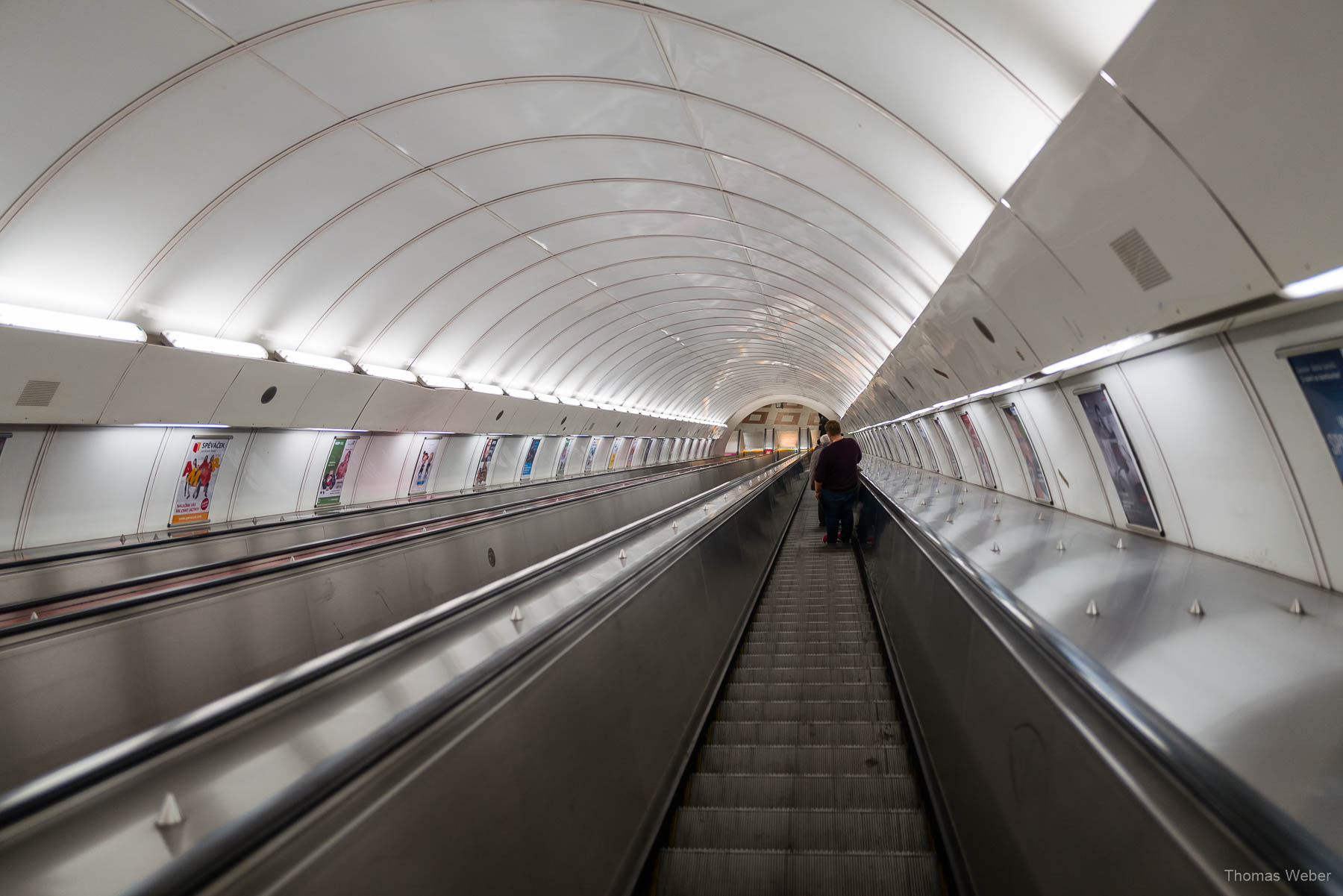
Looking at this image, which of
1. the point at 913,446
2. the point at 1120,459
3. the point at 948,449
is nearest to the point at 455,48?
the point at 1120,459

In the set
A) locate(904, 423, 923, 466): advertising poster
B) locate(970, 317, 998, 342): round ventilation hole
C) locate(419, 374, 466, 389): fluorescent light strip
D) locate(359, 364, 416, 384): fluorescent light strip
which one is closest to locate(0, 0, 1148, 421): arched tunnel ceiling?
locate(359, 364, 416, 384): fluorescent light strip

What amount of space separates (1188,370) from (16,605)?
9.34 meters

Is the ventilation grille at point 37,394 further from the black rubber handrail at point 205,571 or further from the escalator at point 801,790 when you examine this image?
the escalator at point 801,790

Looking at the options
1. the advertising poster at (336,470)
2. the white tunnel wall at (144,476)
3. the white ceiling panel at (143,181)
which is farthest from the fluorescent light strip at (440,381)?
the white ceiling panel at (143,181)

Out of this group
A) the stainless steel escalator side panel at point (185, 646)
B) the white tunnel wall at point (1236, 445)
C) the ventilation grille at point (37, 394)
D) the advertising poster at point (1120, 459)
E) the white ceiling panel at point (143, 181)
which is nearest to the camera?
the stainless steel escalator side panel at point (185, 646)

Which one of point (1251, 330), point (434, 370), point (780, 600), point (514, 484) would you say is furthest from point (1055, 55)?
point (514, 484)

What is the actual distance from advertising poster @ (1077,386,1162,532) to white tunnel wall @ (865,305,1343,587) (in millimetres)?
131

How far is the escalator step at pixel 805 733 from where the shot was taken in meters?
4.81

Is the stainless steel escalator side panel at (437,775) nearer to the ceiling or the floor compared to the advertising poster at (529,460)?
nearer to the floor

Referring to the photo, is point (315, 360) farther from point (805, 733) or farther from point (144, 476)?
point (805, 733)

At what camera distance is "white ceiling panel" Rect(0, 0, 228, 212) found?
271 inches

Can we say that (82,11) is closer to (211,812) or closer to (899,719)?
(211,812)

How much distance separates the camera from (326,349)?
14.9 metres

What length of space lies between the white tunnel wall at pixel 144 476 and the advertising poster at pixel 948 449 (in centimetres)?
1621
